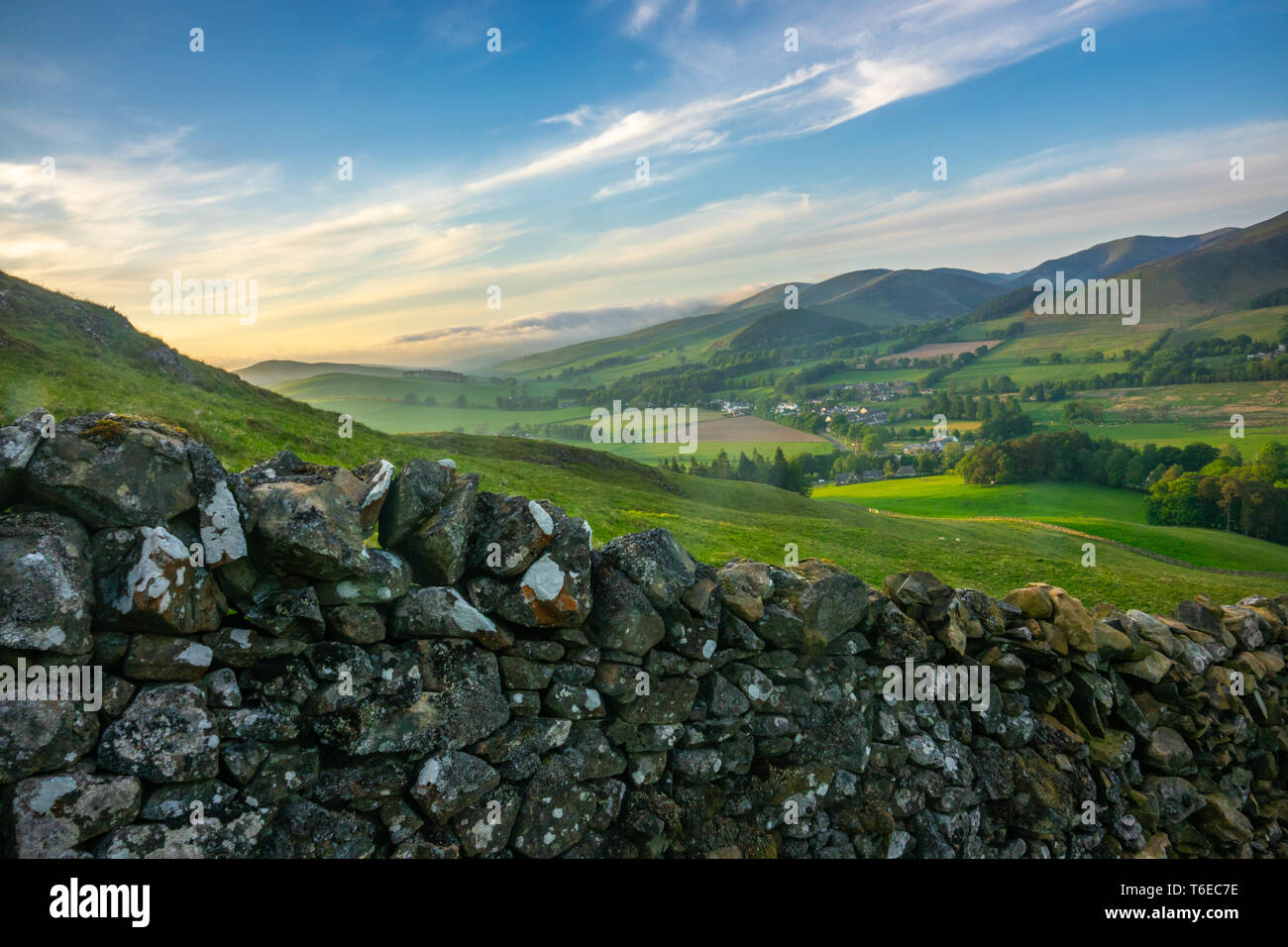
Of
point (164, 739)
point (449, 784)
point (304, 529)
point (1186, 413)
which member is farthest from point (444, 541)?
point (1186, 413)

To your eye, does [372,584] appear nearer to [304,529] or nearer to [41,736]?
[304,529]

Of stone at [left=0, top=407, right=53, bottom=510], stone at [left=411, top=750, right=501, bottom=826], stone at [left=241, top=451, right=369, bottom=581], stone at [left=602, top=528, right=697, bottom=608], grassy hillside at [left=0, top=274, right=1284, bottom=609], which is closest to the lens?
stone at [left=0, top=407, right=53, bottom=510]

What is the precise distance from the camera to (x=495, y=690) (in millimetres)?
4547

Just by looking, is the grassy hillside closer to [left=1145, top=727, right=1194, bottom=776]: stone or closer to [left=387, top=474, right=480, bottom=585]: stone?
[left=1145, top=727, right=1194, bottom=776]: stone

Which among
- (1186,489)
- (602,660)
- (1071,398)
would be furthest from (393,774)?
(1071,398)

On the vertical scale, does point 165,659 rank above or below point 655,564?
below

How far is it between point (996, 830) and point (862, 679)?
2.23m

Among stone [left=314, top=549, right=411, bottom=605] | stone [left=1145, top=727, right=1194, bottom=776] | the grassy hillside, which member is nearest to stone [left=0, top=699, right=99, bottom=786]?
stone [left=314, top=549, right=411, bottom=605]

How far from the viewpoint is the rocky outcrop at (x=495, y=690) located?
11.4ft

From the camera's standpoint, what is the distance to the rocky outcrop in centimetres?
347

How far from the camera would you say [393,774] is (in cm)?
421

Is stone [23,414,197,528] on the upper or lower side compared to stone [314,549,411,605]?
upper

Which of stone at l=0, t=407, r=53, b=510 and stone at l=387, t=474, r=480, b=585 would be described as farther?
stone at l=387, t=474, r=480, b=585
